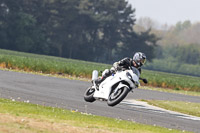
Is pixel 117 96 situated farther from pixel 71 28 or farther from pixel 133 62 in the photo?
pixel 71 28

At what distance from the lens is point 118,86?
15.7 meters

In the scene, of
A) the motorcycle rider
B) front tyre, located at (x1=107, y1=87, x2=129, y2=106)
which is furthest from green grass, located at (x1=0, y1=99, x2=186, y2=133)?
the motorcycle rider

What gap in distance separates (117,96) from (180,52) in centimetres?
8209

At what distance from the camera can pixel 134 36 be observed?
102938mm

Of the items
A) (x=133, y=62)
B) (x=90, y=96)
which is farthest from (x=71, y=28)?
(x=133, y=62)

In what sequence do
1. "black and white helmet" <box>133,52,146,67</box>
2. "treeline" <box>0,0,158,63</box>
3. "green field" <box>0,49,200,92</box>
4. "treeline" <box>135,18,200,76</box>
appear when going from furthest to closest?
"treeline" <box>135,18,200,76</box> < "treeline" <box>0,0,158,63</box> < "green field" <box>0,49,200,92</box> < "black and white helmet" <box>133,52,146,67</box>

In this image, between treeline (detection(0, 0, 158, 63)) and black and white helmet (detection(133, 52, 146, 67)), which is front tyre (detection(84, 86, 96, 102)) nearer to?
black and white helmet (detection(133, 52, 146, 67))

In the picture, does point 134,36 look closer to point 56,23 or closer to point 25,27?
point 56,23

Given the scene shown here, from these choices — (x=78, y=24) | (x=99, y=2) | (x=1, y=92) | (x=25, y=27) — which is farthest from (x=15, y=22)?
(x=1, y=92)

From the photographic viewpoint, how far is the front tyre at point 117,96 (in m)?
15.4

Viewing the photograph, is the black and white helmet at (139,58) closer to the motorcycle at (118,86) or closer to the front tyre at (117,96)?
the motorcycle at (118,86)

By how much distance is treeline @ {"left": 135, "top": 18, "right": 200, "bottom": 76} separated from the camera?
9138 centimetres

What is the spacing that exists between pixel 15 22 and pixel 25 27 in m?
2.13

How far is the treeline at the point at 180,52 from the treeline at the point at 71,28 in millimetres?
3498
